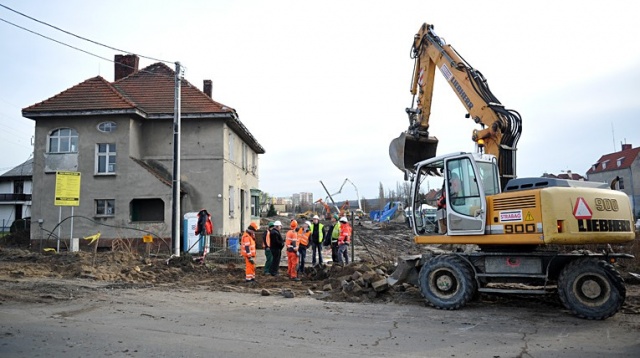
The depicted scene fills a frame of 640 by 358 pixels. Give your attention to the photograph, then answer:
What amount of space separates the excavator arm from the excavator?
1.0 inches

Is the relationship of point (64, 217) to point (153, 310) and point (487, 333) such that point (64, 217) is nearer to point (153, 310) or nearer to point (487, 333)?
point (153, 310)

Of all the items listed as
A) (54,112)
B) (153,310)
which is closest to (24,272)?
(153,310)

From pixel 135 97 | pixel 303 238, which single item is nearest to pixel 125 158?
pixel 135 97

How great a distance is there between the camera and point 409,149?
1208 cm

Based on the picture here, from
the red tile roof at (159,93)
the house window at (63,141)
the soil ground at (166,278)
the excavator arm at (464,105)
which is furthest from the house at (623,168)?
the house window at (63,141)

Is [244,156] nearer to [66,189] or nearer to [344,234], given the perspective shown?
[66,189]

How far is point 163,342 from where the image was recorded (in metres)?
6.70

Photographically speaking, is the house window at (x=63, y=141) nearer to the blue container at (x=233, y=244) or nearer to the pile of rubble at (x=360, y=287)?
the blue container at (x=233, y=244)

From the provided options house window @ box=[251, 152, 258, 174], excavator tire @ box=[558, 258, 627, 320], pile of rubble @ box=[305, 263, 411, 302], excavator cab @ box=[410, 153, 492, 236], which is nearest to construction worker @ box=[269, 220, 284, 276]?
pile of rubble @ box=[305, 263, 411, 302]

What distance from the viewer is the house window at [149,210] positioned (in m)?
22.5

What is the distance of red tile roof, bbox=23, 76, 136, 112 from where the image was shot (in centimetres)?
2172

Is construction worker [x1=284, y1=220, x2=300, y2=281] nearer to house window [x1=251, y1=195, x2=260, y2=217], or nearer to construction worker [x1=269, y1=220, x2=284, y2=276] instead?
construction worker [x1=269, y1=220, x2=284, y2=276]

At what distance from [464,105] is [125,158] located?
643 inches

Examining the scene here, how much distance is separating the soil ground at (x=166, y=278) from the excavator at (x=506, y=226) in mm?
937
